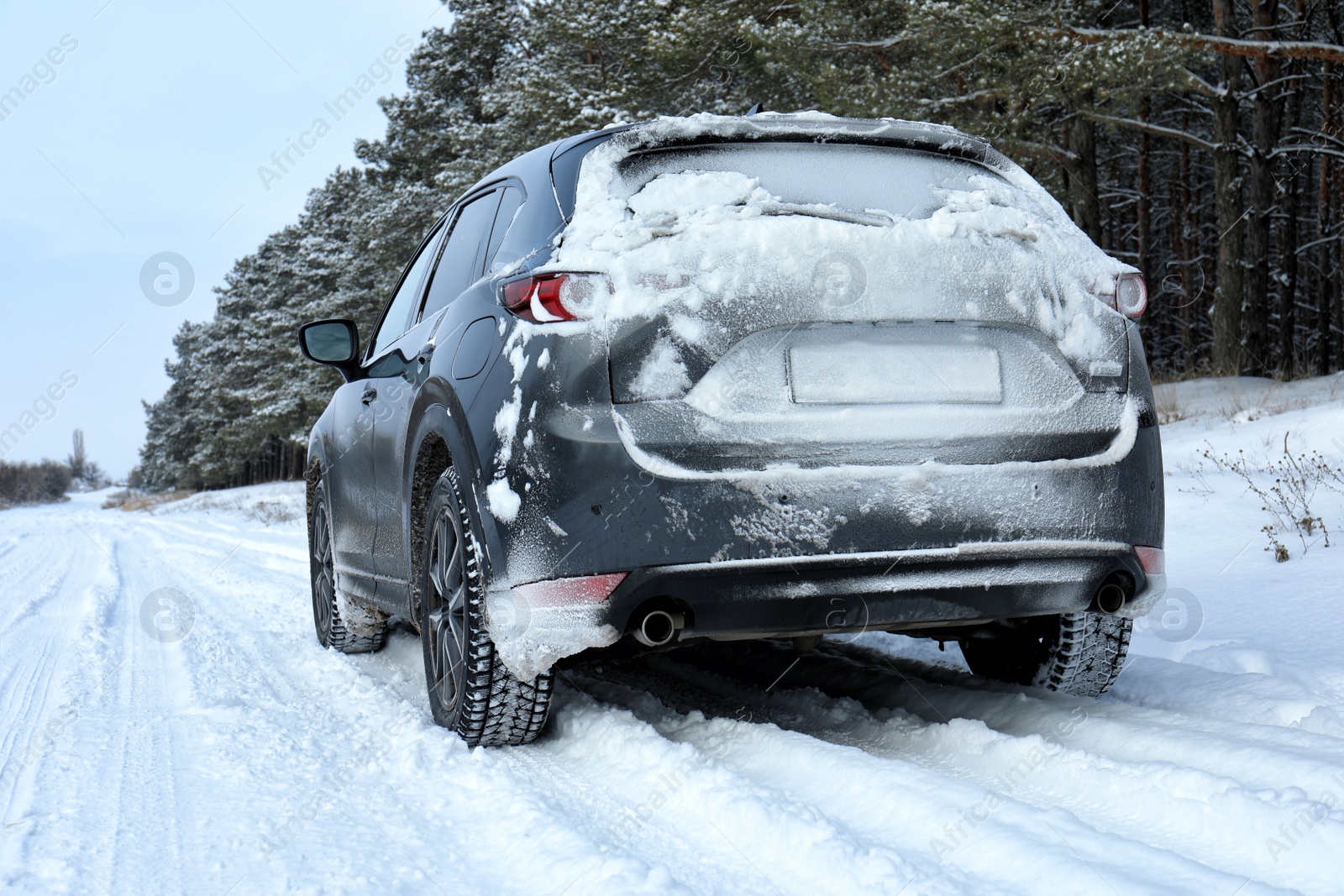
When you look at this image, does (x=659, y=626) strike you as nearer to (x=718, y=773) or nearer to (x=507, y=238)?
(x=718, y=773)

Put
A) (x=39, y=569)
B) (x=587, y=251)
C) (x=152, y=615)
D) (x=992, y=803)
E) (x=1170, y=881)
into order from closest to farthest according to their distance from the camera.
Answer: (x=1170, y=881), (x=992, y=803), (x=587, y=251), (x=152, y=615), (x=39, y=569)

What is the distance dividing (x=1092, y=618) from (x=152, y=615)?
18.2 feet

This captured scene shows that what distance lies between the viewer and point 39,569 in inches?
393

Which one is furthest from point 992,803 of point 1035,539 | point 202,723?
point 202,723

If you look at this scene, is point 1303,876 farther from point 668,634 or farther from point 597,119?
point 597,119

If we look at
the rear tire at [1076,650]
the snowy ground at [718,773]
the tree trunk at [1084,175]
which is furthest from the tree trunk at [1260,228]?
the rear tire at [1076,650]

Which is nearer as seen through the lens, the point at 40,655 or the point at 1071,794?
the point at 1071,794

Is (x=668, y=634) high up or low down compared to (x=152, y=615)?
up

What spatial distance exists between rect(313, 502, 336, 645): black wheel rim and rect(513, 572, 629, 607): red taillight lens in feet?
8.93

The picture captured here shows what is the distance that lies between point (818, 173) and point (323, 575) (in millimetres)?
3504

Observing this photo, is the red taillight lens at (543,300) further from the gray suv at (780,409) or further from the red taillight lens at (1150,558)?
the red taillight lens at (1150,558)

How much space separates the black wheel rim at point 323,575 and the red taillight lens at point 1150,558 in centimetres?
355

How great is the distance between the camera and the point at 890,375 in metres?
2.51

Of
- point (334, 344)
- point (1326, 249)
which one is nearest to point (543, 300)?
point (334, 344)
